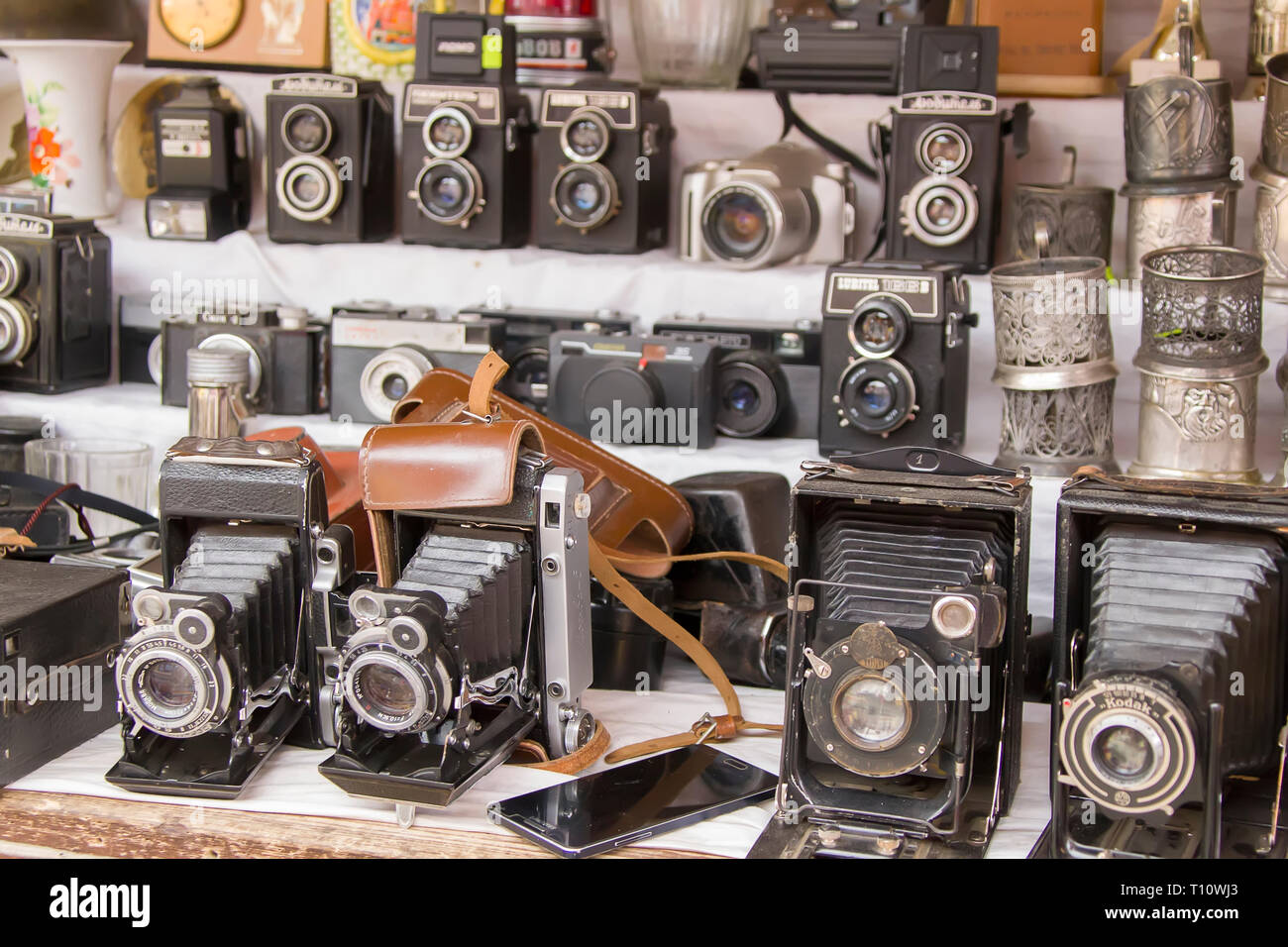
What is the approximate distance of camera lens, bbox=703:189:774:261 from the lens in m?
2.80

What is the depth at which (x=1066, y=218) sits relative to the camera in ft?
8.55

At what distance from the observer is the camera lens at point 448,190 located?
2906mm

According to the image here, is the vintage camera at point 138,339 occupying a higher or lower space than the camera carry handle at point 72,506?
higher

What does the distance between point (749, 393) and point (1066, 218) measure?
1.98 ft

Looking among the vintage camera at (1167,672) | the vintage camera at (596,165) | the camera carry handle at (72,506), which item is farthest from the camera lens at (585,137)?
the vintage camera at (1167,672)

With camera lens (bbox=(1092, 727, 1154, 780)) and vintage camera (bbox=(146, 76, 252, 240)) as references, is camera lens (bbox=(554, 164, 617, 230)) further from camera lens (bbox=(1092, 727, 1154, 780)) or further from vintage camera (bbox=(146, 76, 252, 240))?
camera lens (bbox=(1092, 727, 1154, 780))

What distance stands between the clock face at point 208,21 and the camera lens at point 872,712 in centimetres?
237

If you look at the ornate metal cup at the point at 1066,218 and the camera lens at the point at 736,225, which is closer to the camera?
the ornate metal cup at the point at 1066,218

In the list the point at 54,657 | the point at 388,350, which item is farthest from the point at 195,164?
the point at 54,657

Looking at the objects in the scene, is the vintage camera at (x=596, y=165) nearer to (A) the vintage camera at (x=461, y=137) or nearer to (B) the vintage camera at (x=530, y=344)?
(A) the vintage camera at (x=461, y=137)

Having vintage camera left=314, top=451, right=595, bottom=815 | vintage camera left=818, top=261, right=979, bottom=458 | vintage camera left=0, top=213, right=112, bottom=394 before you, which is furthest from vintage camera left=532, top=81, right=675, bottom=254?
vintage camera left=314, top=451, right=595, bottom=815

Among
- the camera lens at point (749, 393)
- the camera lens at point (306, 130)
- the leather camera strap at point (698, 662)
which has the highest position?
the camera lens at point (306, 130)
